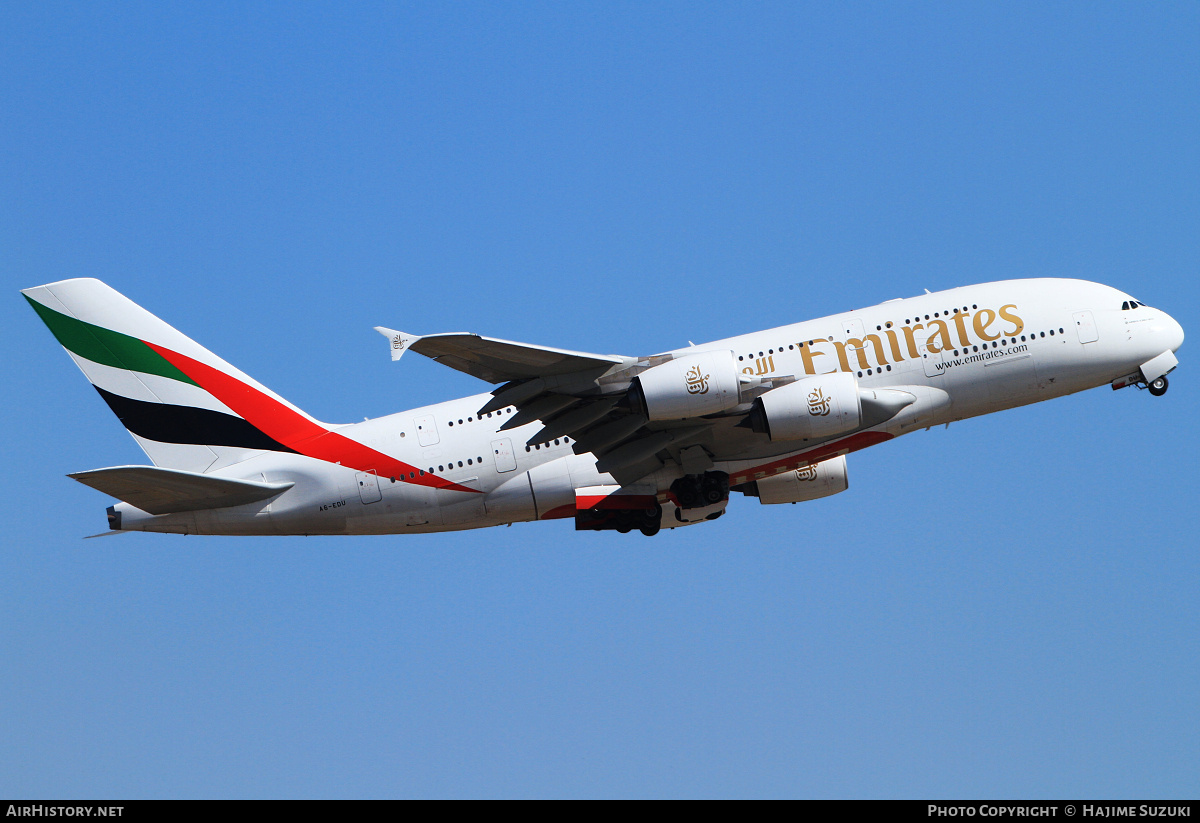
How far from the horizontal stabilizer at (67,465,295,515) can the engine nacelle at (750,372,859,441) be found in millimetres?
13022

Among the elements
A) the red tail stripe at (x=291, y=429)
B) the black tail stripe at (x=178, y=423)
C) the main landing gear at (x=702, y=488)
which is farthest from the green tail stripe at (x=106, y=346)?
the main landing gear at (x=702, y=488)

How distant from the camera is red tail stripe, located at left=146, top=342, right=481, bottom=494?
31.4 meters

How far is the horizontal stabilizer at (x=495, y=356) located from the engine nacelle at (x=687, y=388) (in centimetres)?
94

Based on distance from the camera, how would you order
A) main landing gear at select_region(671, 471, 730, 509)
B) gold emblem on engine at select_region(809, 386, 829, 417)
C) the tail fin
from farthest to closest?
the tail fin < main landing gear at select_region(671, 471, 730, 509) < gold emblem on engine at select_region(809, 386, 829, 417)

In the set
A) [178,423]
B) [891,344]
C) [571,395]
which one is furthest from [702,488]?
[178,423]

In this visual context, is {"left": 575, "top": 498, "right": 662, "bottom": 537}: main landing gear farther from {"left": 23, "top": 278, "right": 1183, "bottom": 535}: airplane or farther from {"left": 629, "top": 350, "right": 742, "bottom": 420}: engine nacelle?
{"left": 629, "top": 350, "right": 742, "bottom": 420}: engine nacelle

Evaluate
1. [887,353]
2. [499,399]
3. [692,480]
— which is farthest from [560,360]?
[887,353]

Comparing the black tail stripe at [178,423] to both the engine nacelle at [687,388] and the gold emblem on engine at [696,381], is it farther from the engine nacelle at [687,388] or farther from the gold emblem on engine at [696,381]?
the gold emblem on engine at [696,381]

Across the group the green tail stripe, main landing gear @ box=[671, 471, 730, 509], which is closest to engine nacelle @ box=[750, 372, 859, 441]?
main landing gear @ box=[671, 471, 730, 509]

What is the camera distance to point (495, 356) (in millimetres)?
26719

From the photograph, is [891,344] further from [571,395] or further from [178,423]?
[178,423]

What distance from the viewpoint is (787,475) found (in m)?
33.1

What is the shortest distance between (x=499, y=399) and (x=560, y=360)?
6.17 feet
